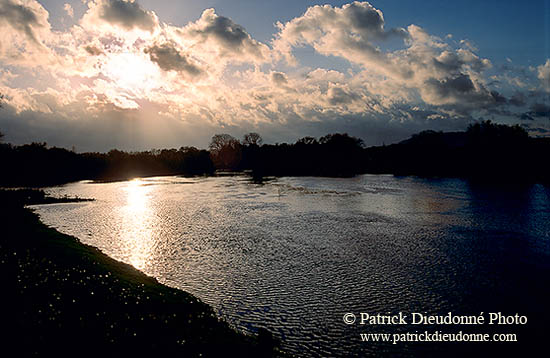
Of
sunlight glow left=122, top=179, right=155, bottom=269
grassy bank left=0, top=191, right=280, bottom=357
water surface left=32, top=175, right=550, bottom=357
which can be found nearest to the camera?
grassy bank left=0, top=191, right=280, bottom=357

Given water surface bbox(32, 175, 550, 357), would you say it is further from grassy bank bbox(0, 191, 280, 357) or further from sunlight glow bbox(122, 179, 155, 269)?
grassy bank bbox(0, 191, 280, 357)

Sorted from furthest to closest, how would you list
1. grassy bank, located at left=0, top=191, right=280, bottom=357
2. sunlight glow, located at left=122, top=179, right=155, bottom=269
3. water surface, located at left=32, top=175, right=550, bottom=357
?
sunlight glow, located at left=122, top=179, right=155, bottom=269 → water surface, located at left=32, top=175, right=550, bottom=357 → grassy bank, located at left=0, top=191, right=280, bottom=357

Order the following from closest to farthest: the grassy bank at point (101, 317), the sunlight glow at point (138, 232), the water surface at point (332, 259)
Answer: the grassy bank at point (101, 317) < the water surface at point (332, 259) < the sunlight glow at point (138, 232)

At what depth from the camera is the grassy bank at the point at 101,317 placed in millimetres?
11195

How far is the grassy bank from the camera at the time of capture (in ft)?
36.7

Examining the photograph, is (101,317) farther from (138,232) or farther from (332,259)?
(138,232)

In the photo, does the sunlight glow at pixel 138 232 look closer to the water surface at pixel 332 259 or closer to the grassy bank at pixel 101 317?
the water surface at pixel 332 259

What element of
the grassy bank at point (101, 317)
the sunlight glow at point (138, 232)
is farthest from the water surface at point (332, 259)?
the grassy bank at point (101, 317)

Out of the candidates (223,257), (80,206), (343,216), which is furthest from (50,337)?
(80,206)

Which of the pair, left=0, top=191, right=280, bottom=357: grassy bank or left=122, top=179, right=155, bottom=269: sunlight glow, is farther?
left=122, top=179, right=155, bottom=269: sunlight glow

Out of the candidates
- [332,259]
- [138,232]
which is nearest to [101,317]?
[332,259]

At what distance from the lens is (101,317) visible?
519 inches

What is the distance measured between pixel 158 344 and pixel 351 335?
8.59 m

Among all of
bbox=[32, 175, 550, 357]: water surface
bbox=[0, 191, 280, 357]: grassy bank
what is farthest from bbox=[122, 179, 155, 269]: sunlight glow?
bbox=[0, 191, 280, 357]: grassy bank
